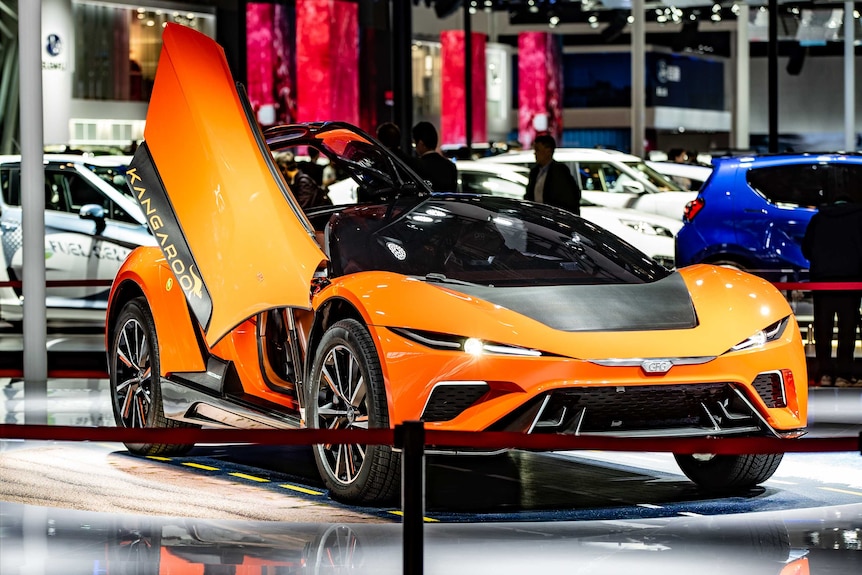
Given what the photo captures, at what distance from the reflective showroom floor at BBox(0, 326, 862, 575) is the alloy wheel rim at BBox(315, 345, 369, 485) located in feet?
0.62

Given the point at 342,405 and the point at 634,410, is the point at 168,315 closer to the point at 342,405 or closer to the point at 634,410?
the point at 342,405

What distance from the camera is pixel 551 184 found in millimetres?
14570

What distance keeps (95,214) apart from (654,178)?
8.64 metres

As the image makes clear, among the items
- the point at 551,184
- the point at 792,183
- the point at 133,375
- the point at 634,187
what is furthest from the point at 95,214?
the point at 634,187

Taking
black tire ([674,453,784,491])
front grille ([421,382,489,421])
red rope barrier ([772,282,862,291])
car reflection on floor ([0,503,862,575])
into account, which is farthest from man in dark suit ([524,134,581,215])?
front grille ([421,382,489,421])

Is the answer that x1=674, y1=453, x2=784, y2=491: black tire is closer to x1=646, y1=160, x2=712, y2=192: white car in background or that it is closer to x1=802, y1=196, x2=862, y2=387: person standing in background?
x1=802, y1=196, x2=862, y2=387: person standing in background

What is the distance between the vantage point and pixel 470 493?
8133mm

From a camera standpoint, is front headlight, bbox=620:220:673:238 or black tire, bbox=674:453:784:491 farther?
front headlight, bbox=620:220:673:238

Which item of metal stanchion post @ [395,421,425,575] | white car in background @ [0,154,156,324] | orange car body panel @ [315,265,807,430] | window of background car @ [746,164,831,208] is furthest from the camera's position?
white car in background @ [0,154,156,324]

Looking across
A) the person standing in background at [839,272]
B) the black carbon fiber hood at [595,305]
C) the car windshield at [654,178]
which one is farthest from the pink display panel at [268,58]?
the black carbon fiber hood at [595,305]

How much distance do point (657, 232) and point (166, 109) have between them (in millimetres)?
10411

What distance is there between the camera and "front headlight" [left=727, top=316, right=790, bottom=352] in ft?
24.8

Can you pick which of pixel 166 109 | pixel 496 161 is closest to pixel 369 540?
pixel 166 109

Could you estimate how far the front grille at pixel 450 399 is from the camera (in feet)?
23.7
